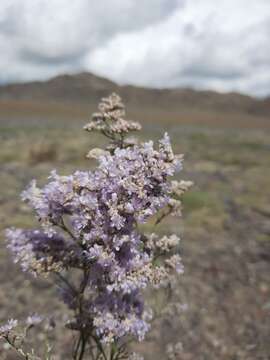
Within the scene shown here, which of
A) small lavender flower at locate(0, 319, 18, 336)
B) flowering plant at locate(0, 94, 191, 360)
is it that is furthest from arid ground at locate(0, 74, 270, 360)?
small lavender flower at locate(0, 319, 18, 336)

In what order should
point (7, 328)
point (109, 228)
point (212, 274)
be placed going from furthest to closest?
1. point (212, 274)
2. point (7, 328)
3. point (109, 228)

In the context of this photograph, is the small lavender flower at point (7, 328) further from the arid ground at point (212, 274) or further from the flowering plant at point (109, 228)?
the arid ground at point (212, 274)

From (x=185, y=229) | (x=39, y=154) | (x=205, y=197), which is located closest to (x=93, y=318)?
(x=185, y=229)

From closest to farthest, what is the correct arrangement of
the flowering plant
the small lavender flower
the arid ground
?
the flowering plant
the small lavender flower
the arid ground

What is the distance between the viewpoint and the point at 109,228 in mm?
3705

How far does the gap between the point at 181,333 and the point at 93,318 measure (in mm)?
3750

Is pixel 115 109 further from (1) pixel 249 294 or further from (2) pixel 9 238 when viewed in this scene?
(1) pixel 249 294

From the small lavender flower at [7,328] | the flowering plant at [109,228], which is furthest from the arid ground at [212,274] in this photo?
the small lavender flower at [7,328]

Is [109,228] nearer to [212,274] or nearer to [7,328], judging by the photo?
[7,328]

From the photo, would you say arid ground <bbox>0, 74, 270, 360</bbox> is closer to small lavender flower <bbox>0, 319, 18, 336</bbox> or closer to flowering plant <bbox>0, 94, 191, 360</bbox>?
flowering plant <bbox>0, 94, 191, 360</bbox>

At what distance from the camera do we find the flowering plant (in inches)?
143

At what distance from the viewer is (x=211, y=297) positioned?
8719 millimetres

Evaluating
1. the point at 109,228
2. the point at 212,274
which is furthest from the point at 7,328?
the point at 212,274

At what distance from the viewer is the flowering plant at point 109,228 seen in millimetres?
3639
